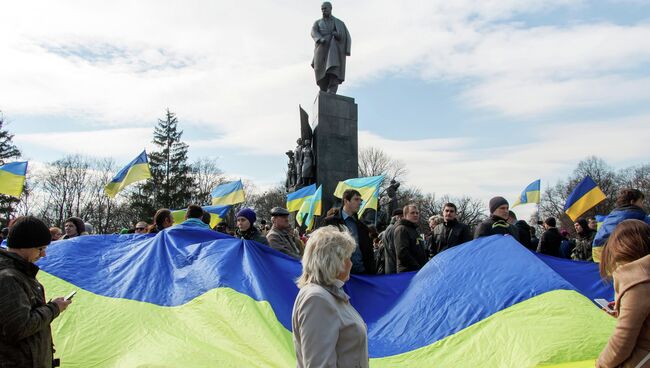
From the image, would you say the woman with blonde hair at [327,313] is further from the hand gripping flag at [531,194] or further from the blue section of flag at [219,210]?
the hand gripping flag at [531,194]

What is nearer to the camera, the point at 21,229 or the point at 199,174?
the point at 21,229

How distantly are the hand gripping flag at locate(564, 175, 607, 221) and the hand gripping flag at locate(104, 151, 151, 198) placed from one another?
25.5ft

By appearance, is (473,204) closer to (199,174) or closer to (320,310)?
(199,174)

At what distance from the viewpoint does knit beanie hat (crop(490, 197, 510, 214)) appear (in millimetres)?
5656

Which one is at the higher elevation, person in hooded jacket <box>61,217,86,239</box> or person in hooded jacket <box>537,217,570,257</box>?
person in hooded jacket <box>61,217,86,239</box>

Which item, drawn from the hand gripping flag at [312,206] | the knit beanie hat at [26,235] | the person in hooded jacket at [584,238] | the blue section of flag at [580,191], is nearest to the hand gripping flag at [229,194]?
the hand gripping flag at [312,206]

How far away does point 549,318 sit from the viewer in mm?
3672

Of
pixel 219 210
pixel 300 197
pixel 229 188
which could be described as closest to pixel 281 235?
pixel 219 210

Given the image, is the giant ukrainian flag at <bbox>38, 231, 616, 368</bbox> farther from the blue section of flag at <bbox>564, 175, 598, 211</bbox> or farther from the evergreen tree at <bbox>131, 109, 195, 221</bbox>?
the evergreen tree at <bbox>131, 109, 195, 221</bbox>

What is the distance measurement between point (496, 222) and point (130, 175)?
696 centimetres

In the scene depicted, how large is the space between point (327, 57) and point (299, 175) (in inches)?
156

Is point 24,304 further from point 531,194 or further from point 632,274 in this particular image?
point 531,194

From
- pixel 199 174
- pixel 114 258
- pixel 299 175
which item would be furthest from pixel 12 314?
pixel 199 174

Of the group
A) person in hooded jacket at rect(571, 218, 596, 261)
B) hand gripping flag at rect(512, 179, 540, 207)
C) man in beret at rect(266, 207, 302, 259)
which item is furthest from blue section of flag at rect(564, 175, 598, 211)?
man in beret at rect(266, 207, 302, 259)
